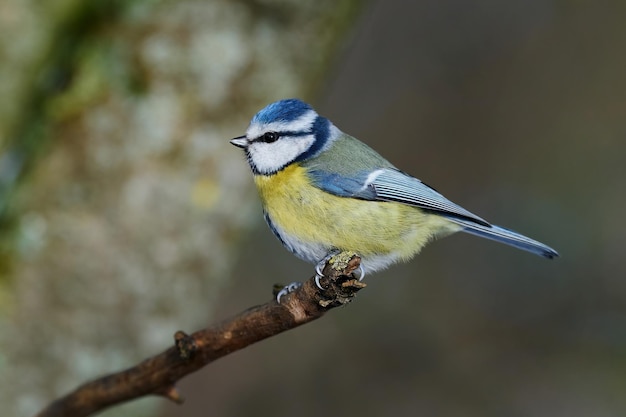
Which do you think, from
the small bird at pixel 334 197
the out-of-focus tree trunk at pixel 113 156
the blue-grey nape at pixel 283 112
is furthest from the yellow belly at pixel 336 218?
the out-of-focus tree trunk at pixel 113 156

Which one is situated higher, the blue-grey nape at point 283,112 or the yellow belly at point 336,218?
the blue-grey nape at point 283,112

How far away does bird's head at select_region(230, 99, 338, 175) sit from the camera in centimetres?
141

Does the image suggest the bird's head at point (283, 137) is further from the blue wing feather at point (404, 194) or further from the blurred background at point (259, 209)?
the blurred background at point (259, 209)

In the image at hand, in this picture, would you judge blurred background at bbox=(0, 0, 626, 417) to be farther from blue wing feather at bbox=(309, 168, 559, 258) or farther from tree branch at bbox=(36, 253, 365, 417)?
blue wing feather at bbox=(309, 168, 559, 258)

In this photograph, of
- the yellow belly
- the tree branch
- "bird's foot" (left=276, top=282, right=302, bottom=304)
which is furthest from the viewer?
the yellow belly

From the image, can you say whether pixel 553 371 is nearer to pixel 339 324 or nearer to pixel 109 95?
pixel 339 324

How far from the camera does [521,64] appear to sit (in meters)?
3.48

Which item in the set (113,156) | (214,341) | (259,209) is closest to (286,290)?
(214,341)

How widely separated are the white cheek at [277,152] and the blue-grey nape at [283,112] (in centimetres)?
5

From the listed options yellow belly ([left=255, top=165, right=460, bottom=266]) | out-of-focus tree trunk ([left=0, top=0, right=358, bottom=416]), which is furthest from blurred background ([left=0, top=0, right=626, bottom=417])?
yellow belly ([left=255, top=165, right=460, bottom=266])

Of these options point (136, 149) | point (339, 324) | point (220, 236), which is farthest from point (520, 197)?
point (136, 149)

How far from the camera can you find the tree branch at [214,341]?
1.09m

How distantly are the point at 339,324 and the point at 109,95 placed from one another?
1.50m

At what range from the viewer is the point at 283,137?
1.44 m
